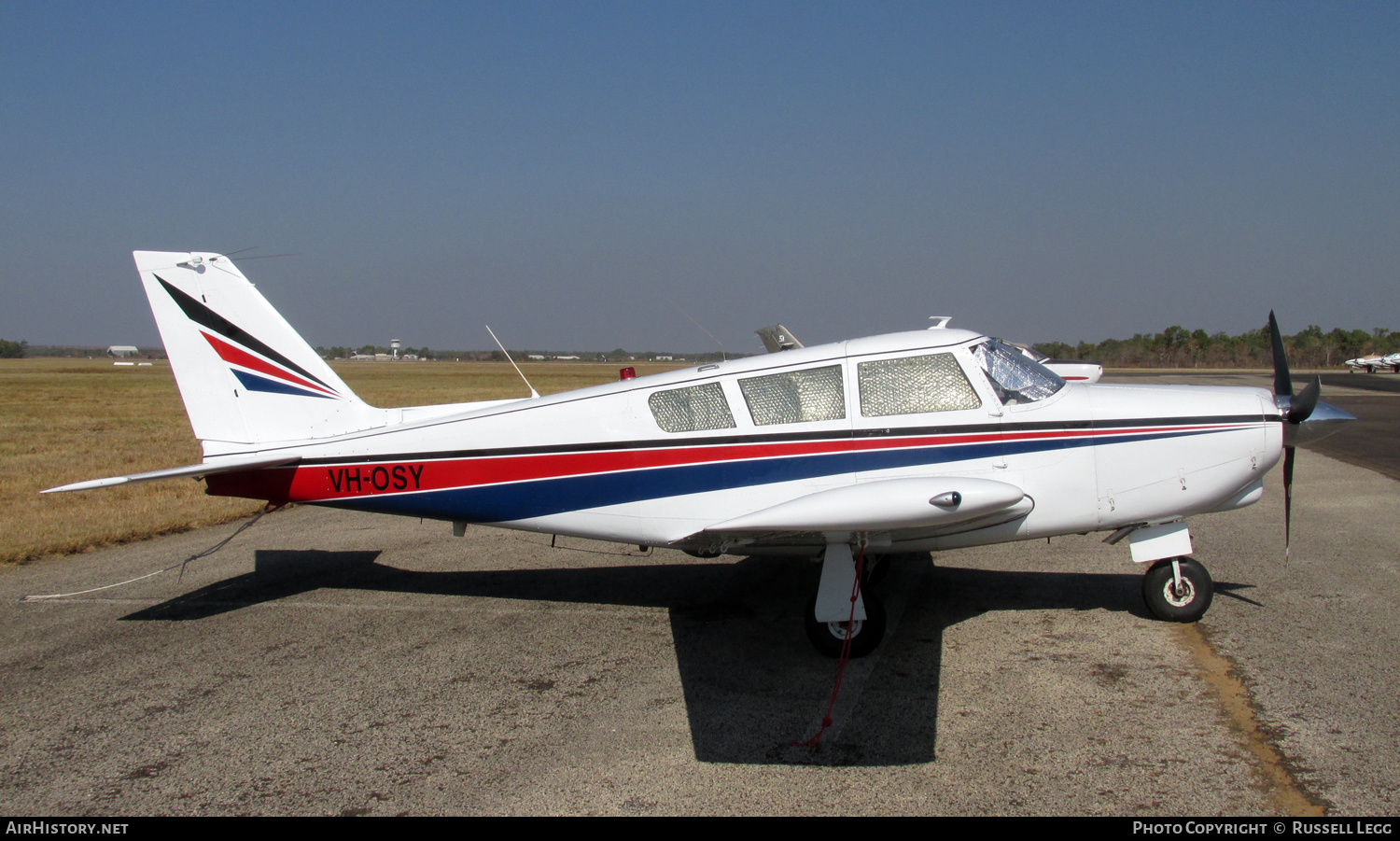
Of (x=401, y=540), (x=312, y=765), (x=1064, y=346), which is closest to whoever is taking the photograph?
(x=312, y=765)

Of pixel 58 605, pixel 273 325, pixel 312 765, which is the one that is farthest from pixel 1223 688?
pixel 58 605

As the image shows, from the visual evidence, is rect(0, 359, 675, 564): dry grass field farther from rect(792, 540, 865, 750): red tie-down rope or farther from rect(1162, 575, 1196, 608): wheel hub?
rect(1162, 575, 1196, 608): wheel hub

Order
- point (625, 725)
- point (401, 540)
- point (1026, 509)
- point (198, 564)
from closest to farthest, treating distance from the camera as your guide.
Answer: point (625, 725) → point (1026, 509) → point (198, 564) → point (401, 540)

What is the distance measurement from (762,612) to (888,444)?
188cm

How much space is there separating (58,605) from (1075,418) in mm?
8169

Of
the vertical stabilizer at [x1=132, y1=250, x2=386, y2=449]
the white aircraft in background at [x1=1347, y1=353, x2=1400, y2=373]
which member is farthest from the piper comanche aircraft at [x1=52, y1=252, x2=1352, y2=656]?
the white aircraft in background at [x1=1347, y1=353, x2=1400, y2=373]

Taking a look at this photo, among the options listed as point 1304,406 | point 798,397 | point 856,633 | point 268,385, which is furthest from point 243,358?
point 1304,406

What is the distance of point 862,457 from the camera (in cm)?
557

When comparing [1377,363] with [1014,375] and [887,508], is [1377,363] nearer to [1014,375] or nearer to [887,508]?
[1014,375]

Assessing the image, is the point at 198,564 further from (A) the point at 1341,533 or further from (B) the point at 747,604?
(A) the point at 1341,533

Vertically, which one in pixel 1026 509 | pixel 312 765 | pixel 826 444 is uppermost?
pixel 826 444

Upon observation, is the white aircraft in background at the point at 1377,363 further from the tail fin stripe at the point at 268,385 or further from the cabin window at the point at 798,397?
the tail fin stripe at the point at 268,385

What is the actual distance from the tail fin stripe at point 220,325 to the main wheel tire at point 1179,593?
6920 millimetres

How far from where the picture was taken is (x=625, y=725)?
4.59 metres
